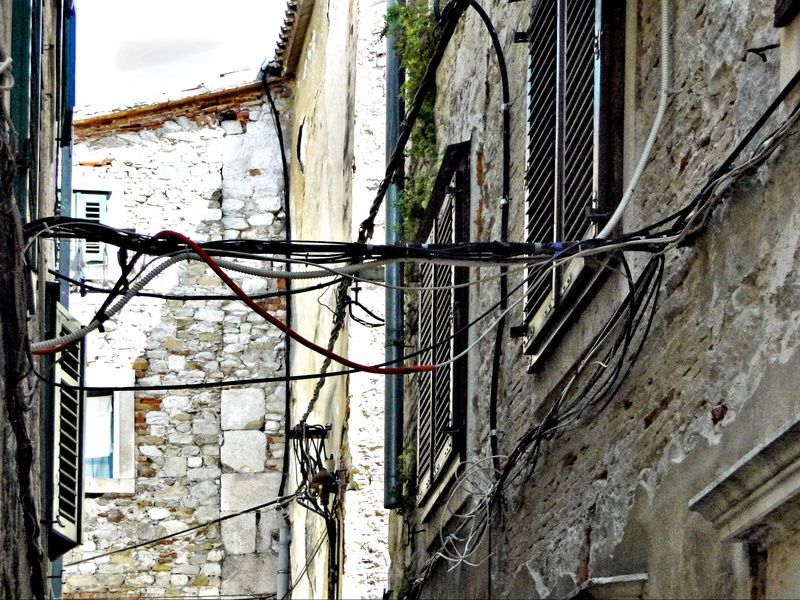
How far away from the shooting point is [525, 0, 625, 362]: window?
5.23 metres

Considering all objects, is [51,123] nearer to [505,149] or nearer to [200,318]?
[505,149]

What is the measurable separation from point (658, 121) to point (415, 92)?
4981 mm

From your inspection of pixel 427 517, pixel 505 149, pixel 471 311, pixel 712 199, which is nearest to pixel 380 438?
pixel 427 517

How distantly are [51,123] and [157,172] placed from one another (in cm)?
758

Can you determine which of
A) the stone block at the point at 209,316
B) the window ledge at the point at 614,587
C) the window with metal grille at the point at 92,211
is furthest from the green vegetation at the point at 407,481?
the window with metal grille at the point at 92,211

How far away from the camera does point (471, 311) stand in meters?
7.89

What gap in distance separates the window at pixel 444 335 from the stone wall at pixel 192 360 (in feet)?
20.3

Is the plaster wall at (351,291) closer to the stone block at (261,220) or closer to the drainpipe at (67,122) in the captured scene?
the stone block at (261,220)

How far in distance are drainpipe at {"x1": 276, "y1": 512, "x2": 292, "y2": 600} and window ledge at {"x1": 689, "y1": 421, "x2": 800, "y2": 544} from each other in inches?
435

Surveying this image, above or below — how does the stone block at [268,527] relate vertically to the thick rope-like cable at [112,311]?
below

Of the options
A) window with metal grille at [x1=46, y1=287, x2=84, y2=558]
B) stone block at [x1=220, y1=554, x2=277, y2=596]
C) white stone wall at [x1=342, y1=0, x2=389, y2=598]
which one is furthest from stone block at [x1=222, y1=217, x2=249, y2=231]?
window with metal grille at [x1=46, y1=287, x2=84, y2=558]

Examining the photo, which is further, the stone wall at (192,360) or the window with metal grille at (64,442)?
the stone wall at (192,360)

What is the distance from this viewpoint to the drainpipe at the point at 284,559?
1478cm

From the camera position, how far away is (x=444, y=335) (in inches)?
335
